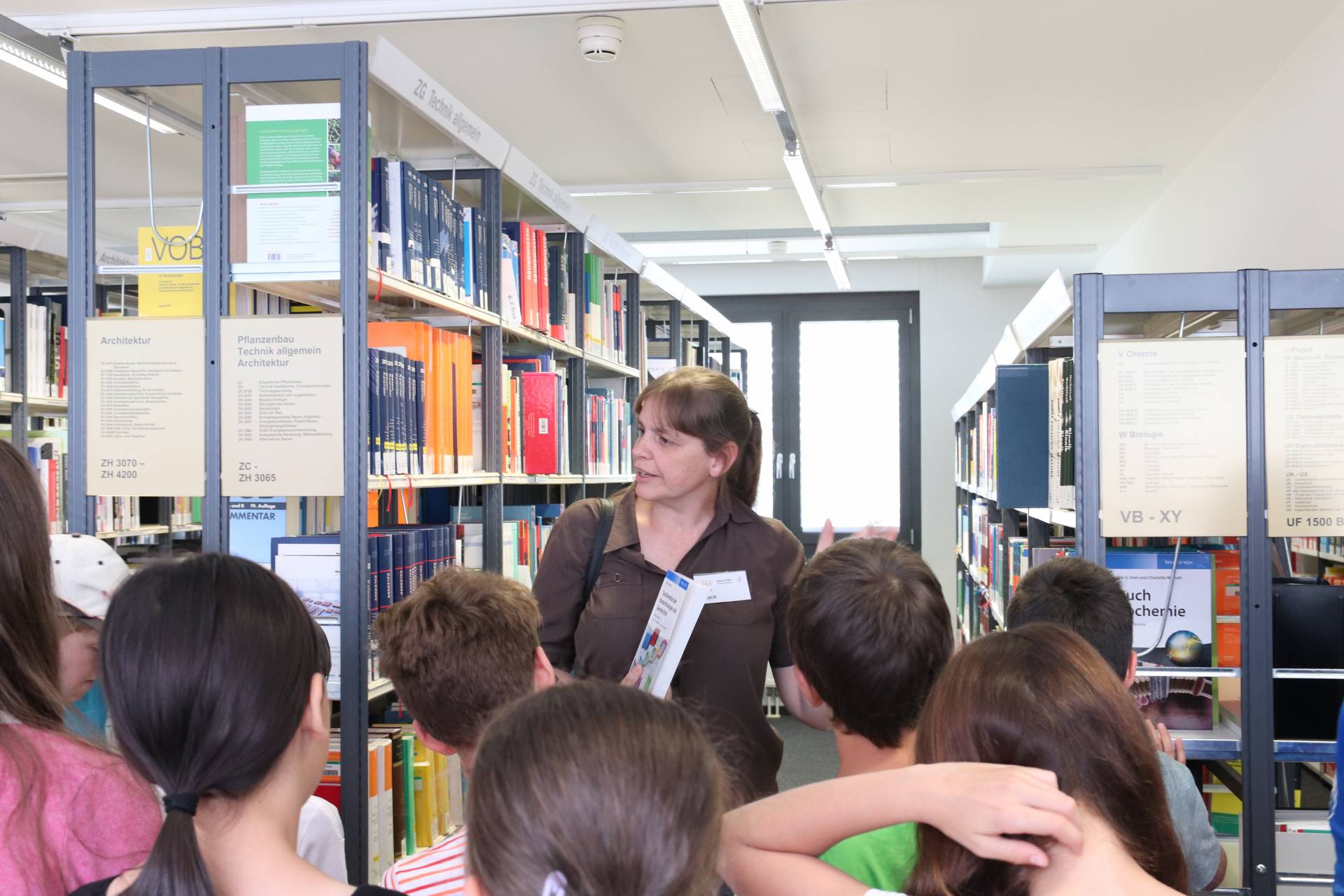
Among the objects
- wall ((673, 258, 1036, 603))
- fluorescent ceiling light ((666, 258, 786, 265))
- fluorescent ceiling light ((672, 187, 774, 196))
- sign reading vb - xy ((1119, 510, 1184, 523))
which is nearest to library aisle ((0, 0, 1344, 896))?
sign reading vb - xy ((1119, 510, 1184, 523))

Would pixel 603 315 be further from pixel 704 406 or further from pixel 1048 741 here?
pixel 1048 741

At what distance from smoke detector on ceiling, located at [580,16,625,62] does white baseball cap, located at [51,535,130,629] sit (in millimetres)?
3213

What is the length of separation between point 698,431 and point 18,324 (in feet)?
12.5

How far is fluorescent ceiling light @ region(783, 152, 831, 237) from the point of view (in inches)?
218

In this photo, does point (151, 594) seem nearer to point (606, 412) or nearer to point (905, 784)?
point (905, 784)

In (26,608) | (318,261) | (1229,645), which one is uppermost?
(318,261)

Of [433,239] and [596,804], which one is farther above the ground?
[433,239]

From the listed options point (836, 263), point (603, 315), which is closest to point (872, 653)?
point (603, 315)

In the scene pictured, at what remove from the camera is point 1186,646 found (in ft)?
9.20

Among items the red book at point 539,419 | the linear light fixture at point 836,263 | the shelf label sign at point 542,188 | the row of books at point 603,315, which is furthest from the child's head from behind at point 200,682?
the linear light fixture at point 836,263

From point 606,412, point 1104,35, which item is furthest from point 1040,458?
point 1104,35

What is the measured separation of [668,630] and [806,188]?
4559mm

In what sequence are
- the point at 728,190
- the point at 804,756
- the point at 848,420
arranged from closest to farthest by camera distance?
the point at 804,756, the point at 728,190, the point at 848,420

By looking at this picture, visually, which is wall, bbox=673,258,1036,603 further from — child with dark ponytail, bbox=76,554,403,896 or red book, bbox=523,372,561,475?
child with dark ponytail, bbox=76,554,403,896
